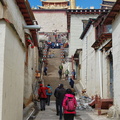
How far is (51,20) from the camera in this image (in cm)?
5656

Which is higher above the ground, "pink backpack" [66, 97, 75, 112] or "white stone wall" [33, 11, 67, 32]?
"white stone wall" [33, 11, 67, 32]

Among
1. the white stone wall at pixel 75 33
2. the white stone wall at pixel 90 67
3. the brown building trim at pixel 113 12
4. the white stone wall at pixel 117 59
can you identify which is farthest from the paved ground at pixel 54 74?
the brown building trim at pixel 113 12

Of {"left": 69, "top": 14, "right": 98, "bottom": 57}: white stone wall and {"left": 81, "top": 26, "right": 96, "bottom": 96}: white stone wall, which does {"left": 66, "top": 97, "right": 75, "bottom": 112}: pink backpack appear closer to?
{"left": 81, "top": 26, "right": 96, "bottom": 96}: white stone wall

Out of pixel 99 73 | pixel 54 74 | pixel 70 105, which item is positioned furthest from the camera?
pixel 54 74

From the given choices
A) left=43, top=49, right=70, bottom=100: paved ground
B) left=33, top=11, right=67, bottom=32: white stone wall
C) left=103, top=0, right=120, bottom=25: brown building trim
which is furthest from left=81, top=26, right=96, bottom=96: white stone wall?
left=33, top=11, right=67, bottom=32: white stone wall

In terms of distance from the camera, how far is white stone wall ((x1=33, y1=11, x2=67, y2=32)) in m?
55.8

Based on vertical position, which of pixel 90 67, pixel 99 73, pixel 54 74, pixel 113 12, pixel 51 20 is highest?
pixel 51 20

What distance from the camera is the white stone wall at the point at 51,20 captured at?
183ft

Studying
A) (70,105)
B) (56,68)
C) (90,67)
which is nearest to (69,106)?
(70,105)

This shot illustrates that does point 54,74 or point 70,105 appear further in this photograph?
point 54,74

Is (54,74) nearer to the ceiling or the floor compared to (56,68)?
nearer to the floor

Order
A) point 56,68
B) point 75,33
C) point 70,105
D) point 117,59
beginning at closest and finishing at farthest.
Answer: point 70,105
point 117,59
point 75,33
point 56,68

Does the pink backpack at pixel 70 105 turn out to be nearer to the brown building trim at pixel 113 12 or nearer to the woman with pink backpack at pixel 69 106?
the woman with pink backpack at pixel 69 106

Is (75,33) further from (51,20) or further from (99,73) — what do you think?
(51,20)
